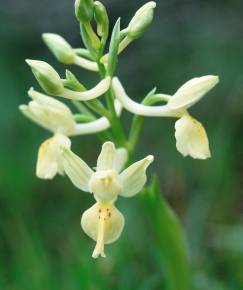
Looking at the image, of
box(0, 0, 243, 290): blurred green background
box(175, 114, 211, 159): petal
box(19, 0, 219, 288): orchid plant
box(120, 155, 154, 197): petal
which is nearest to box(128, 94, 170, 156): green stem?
box(19, 0, 219, 288): orchid plant

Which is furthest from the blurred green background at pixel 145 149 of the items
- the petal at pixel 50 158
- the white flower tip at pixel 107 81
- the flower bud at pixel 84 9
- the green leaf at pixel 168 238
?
the flower bud at pixel 84 9

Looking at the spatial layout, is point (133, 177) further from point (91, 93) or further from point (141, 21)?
point (141, 21)

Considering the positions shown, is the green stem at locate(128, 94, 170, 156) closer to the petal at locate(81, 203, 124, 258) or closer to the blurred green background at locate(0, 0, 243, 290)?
the petal at locate(81, 203, 124, 258)

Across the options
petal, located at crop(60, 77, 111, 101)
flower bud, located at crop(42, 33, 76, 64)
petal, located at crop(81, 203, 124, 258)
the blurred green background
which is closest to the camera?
petal, located at crop(81, 203, 124, 258)

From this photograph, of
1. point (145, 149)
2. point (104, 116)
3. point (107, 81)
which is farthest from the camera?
point (145, 149)

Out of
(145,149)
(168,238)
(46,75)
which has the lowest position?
(145,149)

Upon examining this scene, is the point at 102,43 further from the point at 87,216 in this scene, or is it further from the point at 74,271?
the point at 74,271

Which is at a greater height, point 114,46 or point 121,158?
point 114,46

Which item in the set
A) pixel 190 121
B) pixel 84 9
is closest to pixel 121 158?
pixel 190 121
